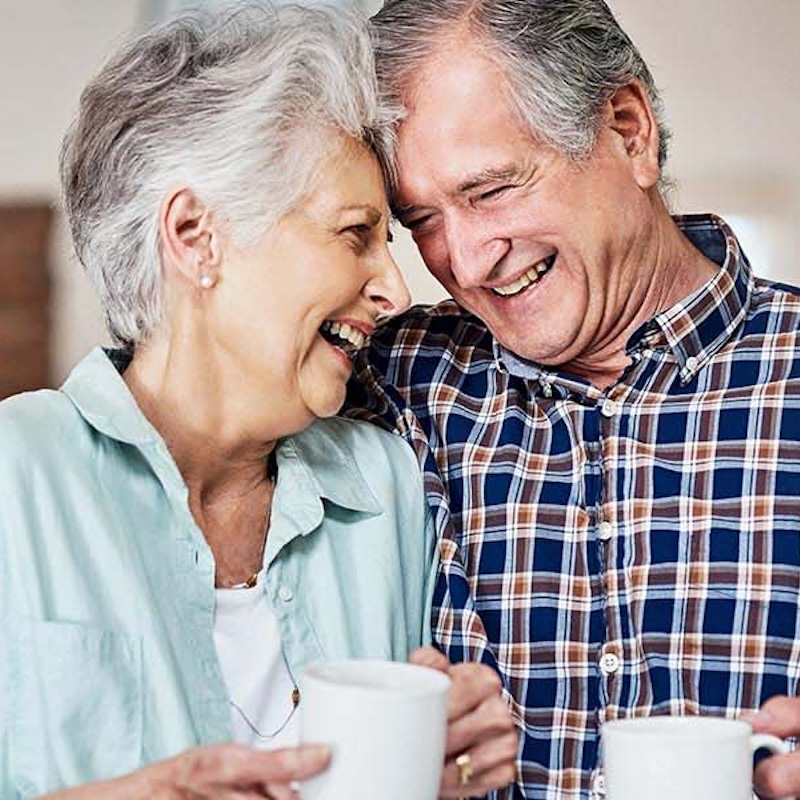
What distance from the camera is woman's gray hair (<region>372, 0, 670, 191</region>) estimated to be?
1.58 metres

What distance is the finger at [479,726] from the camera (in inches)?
46.6

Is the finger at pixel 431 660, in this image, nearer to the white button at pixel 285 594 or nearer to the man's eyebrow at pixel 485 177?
the white button at pixel 285 594

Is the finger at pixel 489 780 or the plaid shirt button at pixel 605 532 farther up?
the plaid shirt button at pixel 605 532

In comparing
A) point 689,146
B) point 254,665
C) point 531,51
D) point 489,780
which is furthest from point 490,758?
point 689,146

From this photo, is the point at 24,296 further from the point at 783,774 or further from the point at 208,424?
the point at 783,774

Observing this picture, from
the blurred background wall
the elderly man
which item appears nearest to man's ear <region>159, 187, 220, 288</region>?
the elderly man

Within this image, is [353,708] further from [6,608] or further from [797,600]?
[797,600]

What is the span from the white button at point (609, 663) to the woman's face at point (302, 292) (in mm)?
359

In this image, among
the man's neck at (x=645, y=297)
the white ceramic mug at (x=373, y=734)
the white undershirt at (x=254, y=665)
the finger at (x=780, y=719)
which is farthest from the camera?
the man's neck at (x=645, y=297)

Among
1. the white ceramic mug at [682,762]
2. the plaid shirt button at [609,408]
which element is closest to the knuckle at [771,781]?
the white ceramic mug at [682,762]

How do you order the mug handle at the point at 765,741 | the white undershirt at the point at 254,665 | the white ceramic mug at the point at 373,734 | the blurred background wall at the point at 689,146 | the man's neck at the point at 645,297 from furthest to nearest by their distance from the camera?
the blurred background wall at the point at 689,146 < the man's neck at the point at 645,297 < the white undershirt at the point at 254,665 < the mug handle at the point at 765,741 < the white ceramic mug at the point at 373,734

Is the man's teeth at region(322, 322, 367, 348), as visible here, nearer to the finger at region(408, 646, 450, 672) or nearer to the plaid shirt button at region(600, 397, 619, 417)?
the plaid shirt button at region(600, 397, 619, 417)

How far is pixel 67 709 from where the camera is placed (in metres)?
1.29

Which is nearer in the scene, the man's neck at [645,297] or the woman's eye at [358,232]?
the woman's eye at [358,232]
